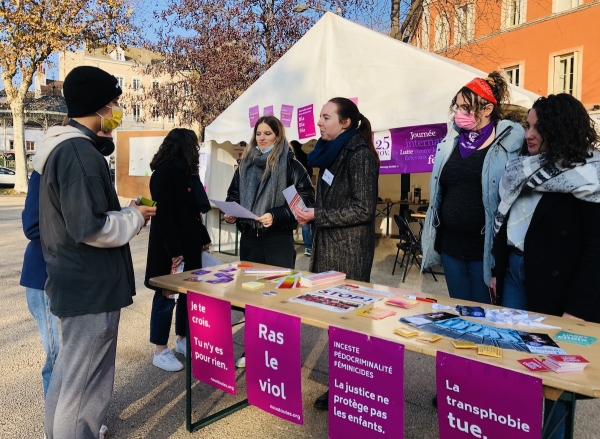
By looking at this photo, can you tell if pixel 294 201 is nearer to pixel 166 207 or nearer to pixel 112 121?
pixel 166 207

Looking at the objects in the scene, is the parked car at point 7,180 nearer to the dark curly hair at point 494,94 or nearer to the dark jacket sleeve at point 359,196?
the dark jacket sleeve at point 359,196

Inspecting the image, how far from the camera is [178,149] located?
3309 mm

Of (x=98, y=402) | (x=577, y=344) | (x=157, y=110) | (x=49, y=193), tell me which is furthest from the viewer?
(x=157, y=110)

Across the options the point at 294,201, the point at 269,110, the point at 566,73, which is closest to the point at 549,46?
the point at 566,73

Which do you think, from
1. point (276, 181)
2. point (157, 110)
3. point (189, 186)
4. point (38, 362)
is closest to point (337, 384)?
point (276, 181)

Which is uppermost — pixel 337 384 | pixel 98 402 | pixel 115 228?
pixel 115 228

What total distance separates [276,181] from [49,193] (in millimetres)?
1611

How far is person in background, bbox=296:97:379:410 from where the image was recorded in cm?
266

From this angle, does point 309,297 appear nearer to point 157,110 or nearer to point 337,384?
point 337,384

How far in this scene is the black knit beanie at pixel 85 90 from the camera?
6.41 feet

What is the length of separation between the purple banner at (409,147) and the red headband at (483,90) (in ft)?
7.96

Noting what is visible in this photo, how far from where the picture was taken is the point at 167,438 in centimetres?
257

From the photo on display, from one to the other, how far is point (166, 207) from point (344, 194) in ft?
4.17

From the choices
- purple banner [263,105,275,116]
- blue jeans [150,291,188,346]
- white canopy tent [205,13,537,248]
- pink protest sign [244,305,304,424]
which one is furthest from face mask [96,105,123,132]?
purple banner [263,105,275,116]
